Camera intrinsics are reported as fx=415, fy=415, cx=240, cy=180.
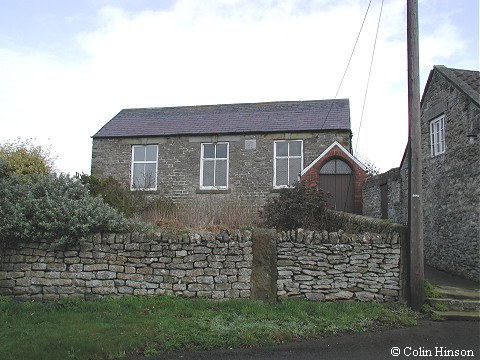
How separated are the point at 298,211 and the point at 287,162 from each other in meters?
8.01

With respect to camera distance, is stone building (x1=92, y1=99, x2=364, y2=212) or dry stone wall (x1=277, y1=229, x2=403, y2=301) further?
stone building (x1=92, y1=99, x2=364, y2=212)

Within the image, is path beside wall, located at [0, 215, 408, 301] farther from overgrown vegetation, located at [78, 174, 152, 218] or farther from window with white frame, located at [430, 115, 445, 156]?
window with white frame, located at [430, 115, 445, 156]

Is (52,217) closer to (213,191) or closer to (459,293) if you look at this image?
(459,293)

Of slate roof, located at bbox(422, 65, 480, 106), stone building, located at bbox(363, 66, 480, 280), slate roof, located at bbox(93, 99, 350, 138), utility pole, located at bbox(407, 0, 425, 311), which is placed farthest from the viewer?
slate roof, located at bbox(93, 99, 350, 138)

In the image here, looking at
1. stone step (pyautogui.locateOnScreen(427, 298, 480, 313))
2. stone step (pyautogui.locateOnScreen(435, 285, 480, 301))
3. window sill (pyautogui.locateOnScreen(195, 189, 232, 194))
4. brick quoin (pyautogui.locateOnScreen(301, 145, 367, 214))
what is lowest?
stone step (pyautogui.locateOnScreen(427, 298, 480, 313))

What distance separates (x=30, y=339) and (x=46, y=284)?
219cm

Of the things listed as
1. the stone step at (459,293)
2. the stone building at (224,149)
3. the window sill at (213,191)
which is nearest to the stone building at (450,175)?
the stone step at (459,293)

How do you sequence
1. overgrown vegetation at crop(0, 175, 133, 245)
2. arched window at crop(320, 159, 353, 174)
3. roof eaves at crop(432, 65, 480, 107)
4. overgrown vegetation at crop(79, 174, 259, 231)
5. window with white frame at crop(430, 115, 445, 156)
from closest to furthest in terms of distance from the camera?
overgrown vegetation at crop(0, 175, 133, 245) < roof eaves at crop(432, 65, 480, 107) < overgrown vegetation at crop(79, 174, 259, 231) < window with white frame at crop(430, 115, 445, 156) < arched window at crop(320, 159, 353, 174)

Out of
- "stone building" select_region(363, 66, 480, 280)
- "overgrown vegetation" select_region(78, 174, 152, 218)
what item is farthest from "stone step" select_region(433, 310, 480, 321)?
"overgrown vegetation" select_region(78, 174, 152, 218)

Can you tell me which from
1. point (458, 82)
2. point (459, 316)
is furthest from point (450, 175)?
point (459, 316)

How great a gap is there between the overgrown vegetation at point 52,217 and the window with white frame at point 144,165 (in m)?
10.3

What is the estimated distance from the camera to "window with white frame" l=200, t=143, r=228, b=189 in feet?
61.8

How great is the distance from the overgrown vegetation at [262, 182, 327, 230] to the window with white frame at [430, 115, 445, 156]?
3.93 meters

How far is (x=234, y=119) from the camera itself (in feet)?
65.7
